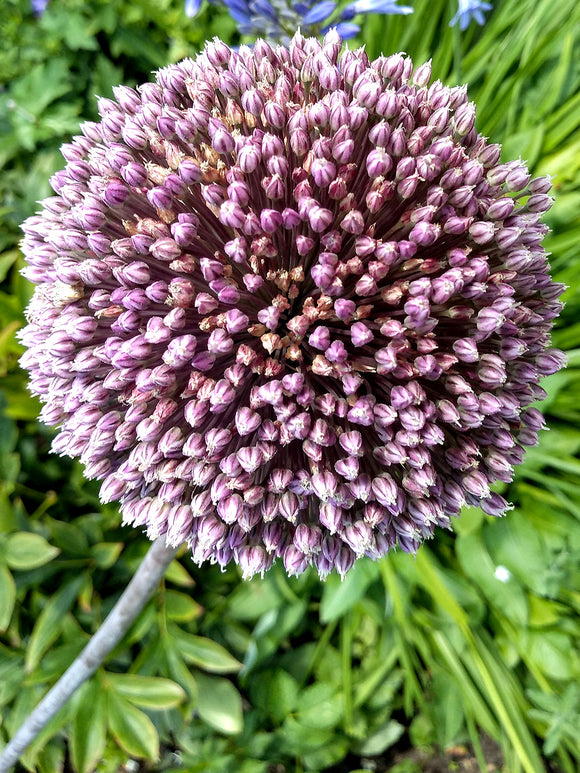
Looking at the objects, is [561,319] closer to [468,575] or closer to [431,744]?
[468,575]

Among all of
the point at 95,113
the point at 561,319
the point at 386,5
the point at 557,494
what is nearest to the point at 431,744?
the point at 557,494

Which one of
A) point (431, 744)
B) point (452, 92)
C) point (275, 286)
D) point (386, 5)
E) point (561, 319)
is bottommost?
point (431, 744)

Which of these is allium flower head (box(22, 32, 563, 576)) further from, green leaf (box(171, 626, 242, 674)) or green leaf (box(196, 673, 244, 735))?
green leaf (box(196, 673, 244, 735))

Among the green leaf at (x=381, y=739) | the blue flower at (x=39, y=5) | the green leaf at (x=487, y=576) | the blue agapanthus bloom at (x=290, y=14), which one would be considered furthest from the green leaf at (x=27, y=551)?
the blue flower at (x=39, y=5)

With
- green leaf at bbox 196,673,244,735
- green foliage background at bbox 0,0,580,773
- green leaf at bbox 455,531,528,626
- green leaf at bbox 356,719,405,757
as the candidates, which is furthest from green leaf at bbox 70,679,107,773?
green leaf at bbox 455,531,528,626

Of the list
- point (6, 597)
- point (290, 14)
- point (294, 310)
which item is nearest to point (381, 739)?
point (6, 597)

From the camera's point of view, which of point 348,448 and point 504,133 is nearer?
point 348,448

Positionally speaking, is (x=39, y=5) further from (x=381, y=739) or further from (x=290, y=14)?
(x=381, y=739)

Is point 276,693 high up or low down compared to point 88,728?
down
